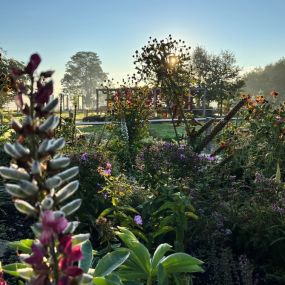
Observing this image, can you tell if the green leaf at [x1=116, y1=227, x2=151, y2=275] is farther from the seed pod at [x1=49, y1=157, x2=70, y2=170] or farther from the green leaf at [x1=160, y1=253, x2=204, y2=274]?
the seed pod at [x1=49, y1=157, x2=70, y2=170]

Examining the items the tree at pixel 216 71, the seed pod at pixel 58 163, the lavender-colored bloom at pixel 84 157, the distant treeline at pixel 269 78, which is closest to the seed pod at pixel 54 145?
the seed pod at pixel 58 163

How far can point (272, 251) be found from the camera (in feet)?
13.0

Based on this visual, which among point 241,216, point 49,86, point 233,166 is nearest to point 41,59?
point 49,86

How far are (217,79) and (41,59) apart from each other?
4899cm

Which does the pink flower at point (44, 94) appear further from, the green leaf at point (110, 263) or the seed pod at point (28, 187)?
the green leaf at point (110, 263)

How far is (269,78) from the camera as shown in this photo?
83.6 meters

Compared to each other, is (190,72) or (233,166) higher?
(190,72)

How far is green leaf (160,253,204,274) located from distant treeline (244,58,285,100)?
252ft

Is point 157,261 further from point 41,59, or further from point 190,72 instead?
point 190,72

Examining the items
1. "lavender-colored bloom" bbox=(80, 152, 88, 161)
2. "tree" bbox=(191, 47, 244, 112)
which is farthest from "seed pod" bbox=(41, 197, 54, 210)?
"tree" bbox=(191, 47, 244, 112)

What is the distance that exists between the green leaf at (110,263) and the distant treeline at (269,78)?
253 feet

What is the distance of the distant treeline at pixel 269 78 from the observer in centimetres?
8044

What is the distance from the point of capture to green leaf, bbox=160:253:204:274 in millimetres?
2494

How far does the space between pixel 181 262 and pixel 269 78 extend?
84.9m
